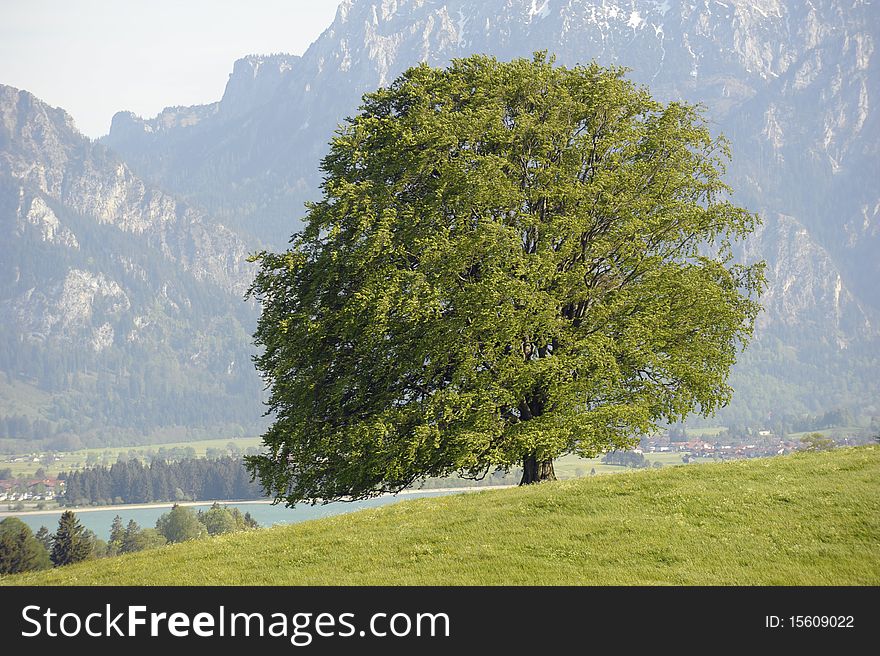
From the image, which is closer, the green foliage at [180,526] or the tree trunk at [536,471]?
the tree trunk at [536,471]

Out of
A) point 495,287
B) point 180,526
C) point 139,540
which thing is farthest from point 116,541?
point 495,287

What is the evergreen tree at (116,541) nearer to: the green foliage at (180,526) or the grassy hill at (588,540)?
the green foliage at (180,526)

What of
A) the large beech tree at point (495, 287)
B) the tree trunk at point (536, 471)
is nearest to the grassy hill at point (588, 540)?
the large beech tree at point (495, 287)

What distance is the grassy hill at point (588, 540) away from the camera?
25.2 m

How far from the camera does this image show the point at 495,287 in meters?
37.5

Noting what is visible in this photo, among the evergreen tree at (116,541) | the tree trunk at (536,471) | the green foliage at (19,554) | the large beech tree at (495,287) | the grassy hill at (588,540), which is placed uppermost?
the large beech tree at (495,287)

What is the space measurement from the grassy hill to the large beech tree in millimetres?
3499

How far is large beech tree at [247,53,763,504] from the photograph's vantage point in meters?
37.8

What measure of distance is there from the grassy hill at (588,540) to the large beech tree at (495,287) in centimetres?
350

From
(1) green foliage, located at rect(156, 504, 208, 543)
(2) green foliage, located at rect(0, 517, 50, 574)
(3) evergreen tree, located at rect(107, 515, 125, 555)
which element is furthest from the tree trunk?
(1) green foliage, located at rect(156, 504, 208, 543)

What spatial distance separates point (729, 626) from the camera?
22.0 meters

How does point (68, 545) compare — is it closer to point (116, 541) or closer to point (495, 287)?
point (116, 541)

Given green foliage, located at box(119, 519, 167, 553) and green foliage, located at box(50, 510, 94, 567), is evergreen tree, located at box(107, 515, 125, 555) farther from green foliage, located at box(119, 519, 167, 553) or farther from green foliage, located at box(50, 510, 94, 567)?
green foliage, located at box(50, 510, 94, 567)

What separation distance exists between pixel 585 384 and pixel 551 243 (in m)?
6.17
